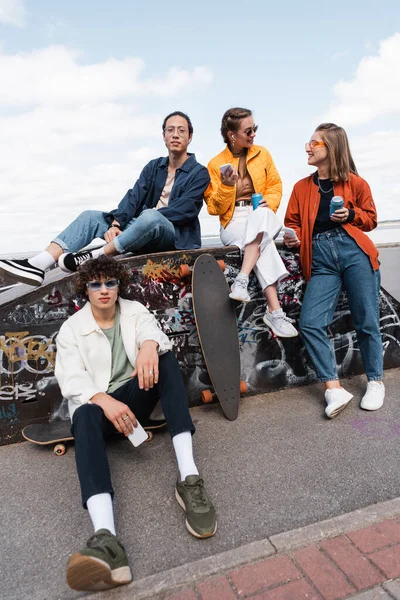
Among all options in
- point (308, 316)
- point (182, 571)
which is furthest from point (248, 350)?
point (182, 571)

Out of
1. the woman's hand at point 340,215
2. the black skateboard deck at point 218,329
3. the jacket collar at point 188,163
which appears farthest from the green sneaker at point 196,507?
the jacket collar at point 188,163

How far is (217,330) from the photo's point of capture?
3727 mm

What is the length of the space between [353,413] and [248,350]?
→ 1.02 metres

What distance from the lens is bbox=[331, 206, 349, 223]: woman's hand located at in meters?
3.58

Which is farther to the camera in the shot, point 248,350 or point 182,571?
point 248,350

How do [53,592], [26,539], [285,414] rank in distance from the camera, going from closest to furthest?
[53,592] → [26,539] → [285,414]

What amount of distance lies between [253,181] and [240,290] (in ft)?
3.72

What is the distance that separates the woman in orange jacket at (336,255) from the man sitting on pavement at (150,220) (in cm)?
103

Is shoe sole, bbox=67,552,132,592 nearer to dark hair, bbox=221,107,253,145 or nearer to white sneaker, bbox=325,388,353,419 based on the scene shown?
white sneaker, bbox=325,388,353,419

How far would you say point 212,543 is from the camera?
7.23 ft

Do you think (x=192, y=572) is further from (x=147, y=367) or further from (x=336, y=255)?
(x=336, y=255)

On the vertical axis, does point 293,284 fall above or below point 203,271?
below

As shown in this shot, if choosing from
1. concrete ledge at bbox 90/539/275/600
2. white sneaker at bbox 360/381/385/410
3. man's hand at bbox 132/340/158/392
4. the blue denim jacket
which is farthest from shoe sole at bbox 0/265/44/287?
white sneaker at bbox 360/381/385/410

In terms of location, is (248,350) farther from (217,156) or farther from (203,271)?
(217,156)
